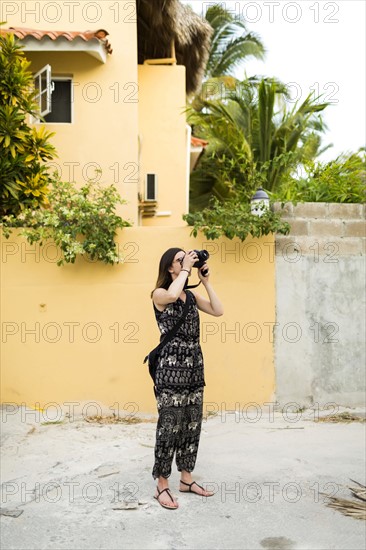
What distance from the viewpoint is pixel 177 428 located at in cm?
468

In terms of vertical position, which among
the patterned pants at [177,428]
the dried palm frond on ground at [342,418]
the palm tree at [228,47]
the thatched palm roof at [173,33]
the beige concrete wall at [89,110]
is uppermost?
the palm tree at [228,47]

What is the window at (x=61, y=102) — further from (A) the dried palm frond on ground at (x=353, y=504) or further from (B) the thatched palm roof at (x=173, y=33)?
(A) the dried palm frond on ground at (x=353, y=504)

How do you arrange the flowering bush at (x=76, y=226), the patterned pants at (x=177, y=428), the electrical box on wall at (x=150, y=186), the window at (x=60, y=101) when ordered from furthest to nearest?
the electrical box on wall at (x=150, y=186) < the window at (x=60, y=101) < the flowering bush at (x=76, y=226) < the patterned pants at (x=177, y=428)

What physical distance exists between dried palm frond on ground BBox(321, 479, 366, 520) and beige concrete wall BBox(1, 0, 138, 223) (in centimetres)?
592

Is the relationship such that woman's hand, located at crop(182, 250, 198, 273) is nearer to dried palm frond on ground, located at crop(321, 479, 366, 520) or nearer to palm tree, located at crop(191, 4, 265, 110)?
dried palm frond on ground, located at crop(321, 479, 366, 520)

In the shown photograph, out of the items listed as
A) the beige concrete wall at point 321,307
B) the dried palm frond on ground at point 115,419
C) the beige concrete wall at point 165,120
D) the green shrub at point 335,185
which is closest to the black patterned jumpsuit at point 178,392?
the dried palm frond on ground at point 115,419

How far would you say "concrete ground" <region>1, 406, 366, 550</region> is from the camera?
164 inches

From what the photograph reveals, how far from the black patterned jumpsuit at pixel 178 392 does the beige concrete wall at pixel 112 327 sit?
2350mm

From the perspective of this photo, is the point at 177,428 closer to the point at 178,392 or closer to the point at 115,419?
the point at 178,392

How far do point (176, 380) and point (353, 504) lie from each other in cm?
149

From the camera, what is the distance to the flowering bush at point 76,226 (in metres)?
6.93

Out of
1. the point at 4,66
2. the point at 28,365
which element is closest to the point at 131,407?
the point at 28,365

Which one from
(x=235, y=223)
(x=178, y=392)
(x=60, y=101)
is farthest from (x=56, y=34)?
(x=178, y=392)

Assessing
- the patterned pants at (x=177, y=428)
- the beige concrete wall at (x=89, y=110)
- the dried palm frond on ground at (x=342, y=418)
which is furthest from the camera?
the beige concrete wall at (x=89, y=110)
